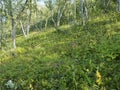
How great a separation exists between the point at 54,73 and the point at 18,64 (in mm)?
3728

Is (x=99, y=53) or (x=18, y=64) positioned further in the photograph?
(x=18, y=64)

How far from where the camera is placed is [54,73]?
A: 11305 millimetres

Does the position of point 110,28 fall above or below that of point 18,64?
above

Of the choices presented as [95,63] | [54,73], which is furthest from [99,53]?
[54,73]

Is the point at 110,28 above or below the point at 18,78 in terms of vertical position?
above

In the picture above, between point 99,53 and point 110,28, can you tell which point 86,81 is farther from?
point 110,28

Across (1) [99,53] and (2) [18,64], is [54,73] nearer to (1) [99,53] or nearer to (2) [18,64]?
(1) [99,53]

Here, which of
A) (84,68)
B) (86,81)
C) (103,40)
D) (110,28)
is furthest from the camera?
(110,28)

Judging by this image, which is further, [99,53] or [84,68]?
[99,53]

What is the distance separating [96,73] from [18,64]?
5.73m

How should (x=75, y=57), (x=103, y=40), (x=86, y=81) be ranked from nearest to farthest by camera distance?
1. (x=86, y=81)
2. (x=75, y=57)
3. (x=103, y=40)

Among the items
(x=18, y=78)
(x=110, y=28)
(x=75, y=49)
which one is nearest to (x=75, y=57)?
(x=75, y=49)

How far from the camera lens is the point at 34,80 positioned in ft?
37.2

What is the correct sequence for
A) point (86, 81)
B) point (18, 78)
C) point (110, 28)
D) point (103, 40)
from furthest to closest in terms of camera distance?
point (110, 28)
point (103, 40)
point (18, 78)
point (86, 81)
